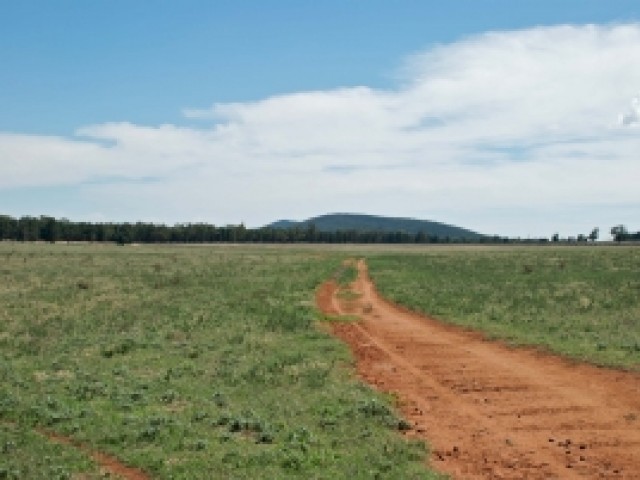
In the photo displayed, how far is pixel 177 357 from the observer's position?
20.2 meters

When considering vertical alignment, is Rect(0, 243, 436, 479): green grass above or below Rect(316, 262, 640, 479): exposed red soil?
below

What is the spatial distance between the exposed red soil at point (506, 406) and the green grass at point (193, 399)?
0.79 meters

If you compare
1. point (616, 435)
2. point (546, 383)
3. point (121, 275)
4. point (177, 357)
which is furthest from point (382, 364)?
point (121, 275)

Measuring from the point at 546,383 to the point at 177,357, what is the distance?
10827 mm

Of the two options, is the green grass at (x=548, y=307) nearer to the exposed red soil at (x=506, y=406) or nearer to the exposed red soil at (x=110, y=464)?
the exposed red soil at (x=506, y=406)

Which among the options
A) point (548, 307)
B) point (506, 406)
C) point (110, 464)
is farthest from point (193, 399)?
point (548, 307)

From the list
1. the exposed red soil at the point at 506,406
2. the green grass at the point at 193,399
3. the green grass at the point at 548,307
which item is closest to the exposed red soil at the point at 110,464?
the green grass at the point at 193,399

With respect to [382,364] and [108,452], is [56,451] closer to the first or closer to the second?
[108,452]

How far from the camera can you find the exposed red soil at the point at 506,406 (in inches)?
422

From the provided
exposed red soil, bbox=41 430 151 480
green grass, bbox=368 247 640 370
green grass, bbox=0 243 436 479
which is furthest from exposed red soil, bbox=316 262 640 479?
exposed red soil, bbox=41 430 151 480

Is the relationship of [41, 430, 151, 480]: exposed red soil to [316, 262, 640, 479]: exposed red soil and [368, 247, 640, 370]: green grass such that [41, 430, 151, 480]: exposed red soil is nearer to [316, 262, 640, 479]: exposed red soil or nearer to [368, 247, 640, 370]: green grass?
[316, 262, 640, 479]: exposed red soil

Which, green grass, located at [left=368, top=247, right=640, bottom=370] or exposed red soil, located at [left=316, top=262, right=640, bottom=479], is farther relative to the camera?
green grass, located at [left=368, top=247, right=640, bottom=370]

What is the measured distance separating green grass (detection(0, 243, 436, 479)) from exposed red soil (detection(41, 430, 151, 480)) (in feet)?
0.49

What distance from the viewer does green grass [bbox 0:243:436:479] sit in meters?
10.9
